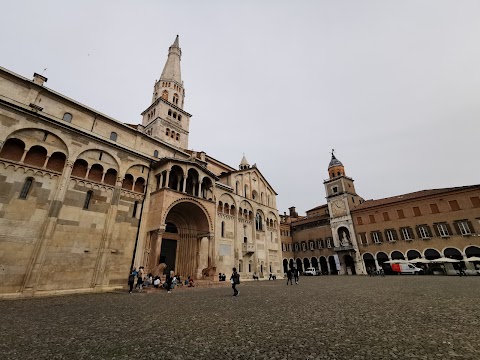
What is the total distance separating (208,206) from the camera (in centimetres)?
2302

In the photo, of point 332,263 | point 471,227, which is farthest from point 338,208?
point 471,227

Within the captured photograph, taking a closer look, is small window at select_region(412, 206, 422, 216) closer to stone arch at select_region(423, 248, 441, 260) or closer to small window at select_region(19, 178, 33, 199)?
stone arch at select_region(423, 248, 441, 260)

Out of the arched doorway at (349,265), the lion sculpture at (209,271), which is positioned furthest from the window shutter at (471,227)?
the lion sculpture at (209,271)

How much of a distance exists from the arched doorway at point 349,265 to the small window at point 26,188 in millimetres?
46310

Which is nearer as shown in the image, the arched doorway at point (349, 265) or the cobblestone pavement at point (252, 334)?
the cobblestone pavement at point (252, 334)

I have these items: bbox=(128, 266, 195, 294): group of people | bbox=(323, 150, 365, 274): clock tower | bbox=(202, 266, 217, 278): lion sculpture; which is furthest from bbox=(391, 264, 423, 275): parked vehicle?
bbox=(128, 266, 195, 294): group of people

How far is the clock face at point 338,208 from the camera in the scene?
144 ft

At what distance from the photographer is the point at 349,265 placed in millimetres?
41594

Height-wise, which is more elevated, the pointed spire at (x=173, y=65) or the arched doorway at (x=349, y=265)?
the pointed spire at (x=173, y=65)

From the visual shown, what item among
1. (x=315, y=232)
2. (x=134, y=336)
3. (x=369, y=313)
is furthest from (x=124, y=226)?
(x=315, y=232)

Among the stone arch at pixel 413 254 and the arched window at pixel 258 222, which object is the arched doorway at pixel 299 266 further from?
the arched window at pixel 258 222

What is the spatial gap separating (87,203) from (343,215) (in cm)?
4234

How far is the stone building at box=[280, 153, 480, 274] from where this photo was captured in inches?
1190

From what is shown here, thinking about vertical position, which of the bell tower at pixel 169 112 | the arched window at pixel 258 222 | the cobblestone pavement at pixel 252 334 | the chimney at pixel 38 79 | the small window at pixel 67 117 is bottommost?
the cobblestone pavement at pixel 252 334
